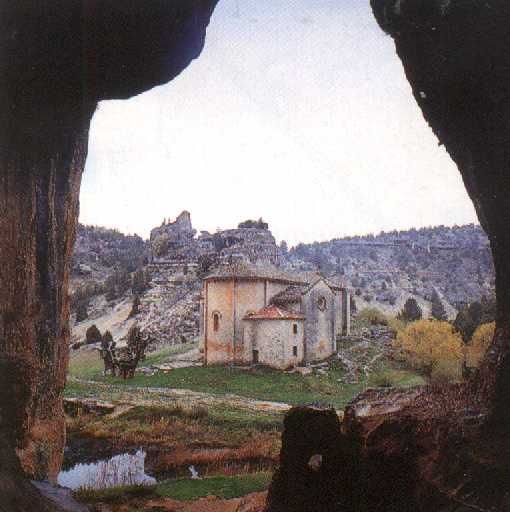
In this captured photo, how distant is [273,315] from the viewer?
31.4 meters

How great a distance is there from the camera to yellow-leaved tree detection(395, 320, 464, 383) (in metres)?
23.9

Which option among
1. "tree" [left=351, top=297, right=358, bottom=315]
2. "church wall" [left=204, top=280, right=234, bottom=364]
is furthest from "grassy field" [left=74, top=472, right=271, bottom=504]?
"tree" [left=351, top=297, right=358, bottom=315]

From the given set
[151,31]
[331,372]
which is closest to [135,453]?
[151,31]

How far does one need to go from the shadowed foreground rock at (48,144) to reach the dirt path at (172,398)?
12.8m

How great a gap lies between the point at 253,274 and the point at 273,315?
10.4ft

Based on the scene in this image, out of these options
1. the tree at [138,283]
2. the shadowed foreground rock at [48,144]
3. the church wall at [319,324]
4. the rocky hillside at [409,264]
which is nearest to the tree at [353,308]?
the rocky hillside at [409,264]

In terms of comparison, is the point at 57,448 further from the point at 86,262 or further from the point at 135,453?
the point at 86,262

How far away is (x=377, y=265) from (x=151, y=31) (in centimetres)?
5110

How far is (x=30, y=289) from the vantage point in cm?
718

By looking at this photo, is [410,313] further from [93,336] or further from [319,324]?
[93,336]

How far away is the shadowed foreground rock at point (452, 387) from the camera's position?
221 inches

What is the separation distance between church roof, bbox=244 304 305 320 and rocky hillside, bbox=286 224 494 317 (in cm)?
1155

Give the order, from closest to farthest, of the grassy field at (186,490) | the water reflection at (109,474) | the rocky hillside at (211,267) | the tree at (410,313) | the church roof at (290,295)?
the grassy field at (186,490) → the water reflection at (109,474) → the church roof at (290,295) → the tree at (410,313) → the rocky hillside at (211,267)

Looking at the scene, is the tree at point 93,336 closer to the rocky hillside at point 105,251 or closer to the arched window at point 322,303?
the rocky hillside at point 105,251
